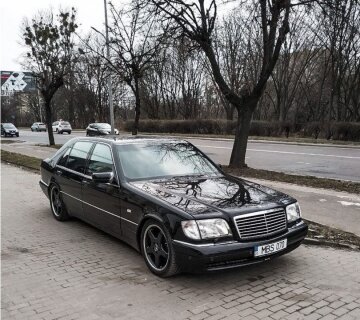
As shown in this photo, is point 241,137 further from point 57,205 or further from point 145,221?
point 145,221

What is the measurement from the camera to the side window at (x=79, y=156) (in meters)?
6.36

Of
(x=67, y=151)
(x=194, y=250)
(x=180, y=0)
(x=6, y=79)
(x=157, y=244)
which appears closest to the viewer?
(x=194, y=250)

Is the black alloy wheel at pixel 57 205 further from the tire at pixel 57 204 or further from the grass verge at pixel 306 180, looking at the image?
the grass verge at pixel 306 180

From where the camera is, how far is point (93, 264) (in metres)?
4.98

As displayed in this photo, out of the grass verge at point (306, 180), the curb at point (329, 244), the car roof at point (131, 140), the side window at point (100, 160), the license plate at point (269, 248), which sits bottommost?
the curb at point (329, 244)

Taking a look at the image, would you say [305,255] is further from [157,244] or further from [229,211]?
[157,244]

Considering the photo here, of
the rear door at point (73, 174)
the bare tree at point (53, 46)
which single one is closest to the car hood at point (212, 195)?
the rear door at point (73, 174)

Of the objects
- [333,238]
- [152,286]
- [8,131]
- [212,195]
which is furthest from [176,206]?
[8,131]

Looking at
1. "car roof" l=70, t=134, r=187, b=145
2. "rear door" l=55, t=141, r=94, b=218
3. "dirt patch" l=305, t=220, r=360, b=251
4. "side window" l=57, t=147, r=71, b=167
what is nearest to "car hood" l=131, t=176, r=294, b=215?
"car roof" l=70, t=134, r=187, b=145

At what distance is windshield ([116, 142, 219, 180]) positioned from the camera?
5.37 m

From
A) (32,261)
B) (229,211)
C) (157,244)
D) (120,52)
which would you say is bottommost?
(32,261)

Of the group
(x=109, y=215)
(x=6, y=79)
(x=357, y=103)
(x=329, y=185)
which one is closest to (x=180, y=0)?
(x=329, y=185)

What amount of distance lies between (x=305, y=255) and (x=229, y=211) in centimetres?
156

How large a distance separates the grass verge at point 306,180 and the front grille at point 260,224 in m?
5.08
